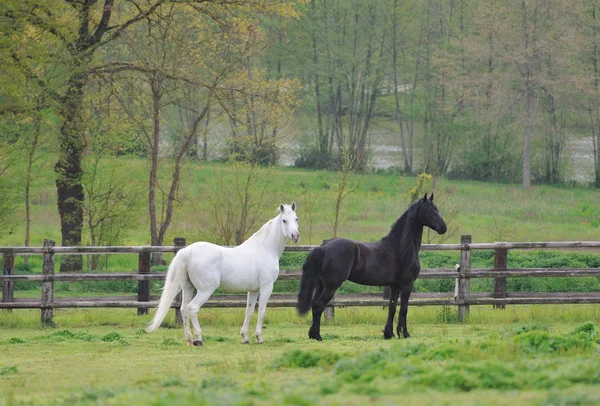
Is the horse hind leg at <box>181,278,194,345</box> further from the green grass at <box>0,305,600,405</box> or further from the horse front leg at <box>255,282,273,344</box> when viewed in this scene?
the horse front leg at <box>255,282,273,344</box>

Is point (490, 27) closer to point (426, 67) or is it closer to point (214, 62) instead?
point (426, 67)

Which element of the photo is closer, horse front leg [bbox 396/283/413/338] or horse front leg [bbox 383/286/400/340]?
horse front leg [bbox 383/286/400/340]

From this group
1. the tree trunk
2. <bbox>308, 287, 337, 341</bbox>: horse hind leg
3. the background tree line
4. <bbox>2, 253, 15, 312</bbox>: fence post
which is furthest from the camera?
the background tree line

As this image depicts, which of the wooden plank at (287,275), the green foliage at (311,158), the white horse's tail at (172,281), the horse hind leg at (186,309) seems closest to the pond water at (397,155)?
the green foliage at (311,158)

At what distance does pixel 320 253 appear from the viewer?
12492 millimetres

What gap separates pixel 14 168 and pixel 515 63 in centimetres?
2758

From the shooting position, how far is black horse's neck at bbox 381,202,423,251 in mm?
13047

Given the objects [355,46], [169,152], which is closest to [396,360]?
[169,152]

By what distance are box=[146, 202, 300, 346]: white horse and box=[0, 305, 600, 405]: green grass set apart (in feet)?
1.57

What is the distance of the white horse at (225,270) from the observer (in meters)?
12.2

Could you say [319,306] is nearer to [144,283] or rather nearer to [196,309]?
[196,309]

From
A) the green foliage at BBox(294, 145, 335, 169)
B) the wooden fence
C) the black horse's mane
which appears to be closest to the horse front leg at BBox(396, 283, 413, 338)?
the black horse's mane

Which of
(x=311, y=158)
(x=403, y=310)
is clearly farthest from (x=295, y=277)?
(x=311, y=158)

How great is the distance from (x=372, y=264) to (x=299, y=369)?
4.34m
